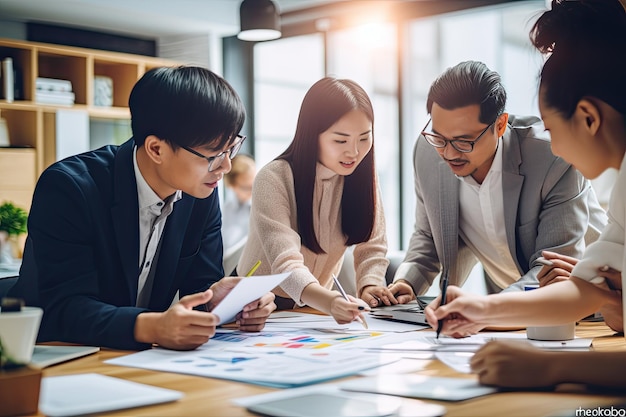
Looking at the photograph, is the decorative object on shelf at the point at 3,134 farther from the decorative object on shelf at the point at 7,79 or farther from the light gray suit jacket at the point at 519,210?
the light gray suit jacket at the point at 519,210

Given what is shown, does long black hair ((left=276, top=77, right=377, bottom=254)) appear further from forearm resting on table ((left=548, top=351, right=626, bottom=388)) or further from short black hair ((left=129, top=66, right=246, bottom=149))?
forearm resting on table ((left=548, top=351, right=626, bottom=388))

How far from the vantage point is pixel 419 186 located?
259 cm

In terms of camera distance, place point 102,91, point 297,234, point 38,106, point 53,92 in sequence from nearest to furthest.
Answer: point 297,234, point 38,106, point 53,92, point 102,91

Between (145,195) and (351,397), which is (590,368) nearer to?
(351,397)

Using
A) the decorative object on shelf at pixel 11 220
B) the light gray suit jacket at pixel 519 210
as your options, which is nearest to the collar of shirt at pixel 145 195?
the light gray suit jacket at pixel 519 210

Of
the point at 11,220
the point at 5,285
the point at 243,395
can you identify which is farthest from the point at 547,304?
the point at 11,220

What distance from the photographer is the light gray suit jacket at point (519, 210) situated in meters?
2.20

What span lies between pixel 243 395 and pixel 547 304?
695 millimetres

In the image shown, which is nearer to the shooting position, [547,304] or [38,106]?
[547,304]

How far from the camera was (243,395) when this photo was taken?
111 centimetres

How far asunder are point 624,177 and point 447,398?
0.59 meters

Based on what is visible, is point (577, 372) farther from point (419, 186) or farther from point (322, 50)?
point (322, 50)

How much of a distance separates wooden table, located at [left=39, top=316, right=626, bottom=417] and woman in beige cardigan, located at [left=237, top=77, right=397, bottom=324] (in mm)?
871

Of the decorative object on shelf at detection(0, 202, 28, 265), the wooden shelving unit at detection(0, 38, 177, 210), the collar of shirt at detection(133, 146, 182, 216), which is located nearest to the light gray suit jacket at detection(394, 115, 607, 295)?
the collar of shirt at detection(133, 146, 182, 216)
